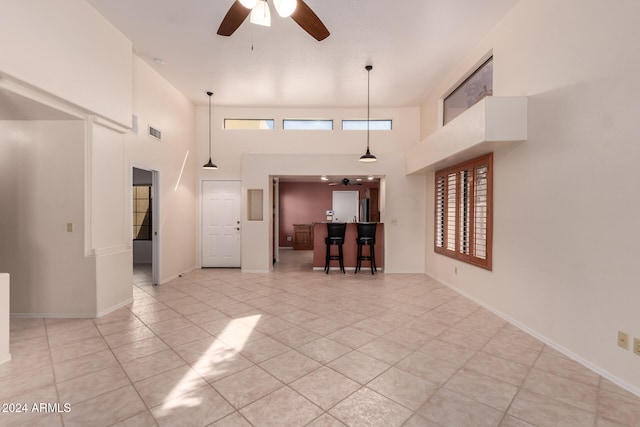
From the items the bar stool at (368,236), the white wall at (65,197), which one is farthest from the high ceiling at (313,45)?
the bar stool at (368,236)

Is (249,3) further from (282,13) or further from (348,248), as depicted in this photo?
(348,248)

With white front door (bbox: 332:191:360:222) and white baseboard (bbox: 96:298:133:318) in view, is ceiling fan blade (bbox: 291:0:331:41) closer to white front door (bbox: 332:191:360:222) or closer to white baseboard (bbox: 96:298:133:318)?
white baseboard (bbox: 96:298:133:318)

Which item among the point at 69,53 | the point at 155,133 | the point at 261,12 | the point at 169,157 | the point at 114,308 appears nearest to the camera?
the point at 261,12

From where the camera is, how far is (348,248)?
258 inches

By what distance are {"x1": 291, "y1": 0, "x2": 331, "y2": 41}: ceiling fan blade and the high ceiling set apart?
0.97m

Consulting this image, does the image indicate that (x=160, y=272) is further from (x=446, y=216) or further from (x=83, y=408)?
(x=446, y=216)

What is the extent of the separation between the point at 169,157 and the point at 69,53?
2445mm

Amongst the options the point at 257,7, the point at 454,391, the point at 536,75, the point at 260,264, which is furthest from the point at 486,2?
the point at 260,264

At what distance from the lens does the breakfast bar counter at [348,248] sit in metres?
6.51

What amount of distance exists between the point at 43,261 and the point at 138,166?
1717 mm

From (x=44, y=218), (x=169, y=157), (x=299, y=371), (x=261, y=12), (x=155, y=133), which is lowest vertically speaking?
(x=299, y=371)

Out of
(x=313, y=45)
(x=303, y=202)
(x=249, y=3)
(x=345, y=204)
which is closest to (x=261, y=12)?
(x=249, y=3)

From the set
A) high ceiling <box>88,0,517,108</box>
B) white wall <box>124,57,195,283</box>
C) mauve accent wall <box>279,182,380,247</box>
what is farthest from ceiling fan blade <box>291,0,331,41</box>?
mauve accent wall <box>279,182,380,247</box>

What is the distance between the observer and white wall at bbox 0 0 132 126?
8.35 feet
